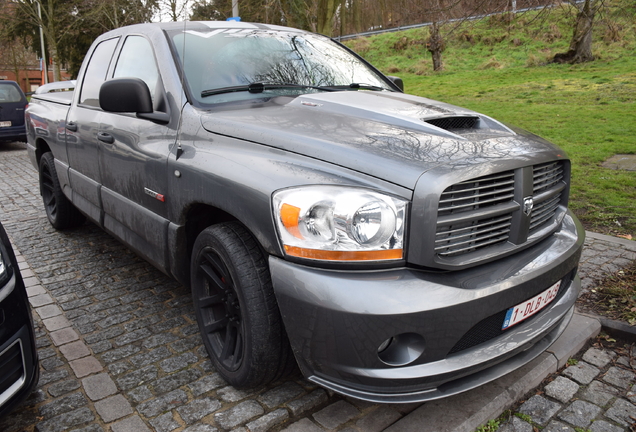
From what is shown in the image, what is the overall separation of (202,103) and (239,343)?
4.41 ft

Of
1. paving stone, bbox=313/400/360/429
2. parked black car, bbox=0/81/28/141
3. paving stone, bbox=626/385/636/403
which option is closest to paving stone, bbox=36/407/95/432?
paving stone, bbox=313/400/360/429

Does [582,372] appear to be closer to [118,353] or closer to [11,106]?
[118,353]

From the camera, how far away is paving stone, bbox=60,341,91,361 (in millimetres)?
3012

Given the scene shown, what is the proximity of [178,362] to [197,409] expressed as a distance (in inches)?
19.2

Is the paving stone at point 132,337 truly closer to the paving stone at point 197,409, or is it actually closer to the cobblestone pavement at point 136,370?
the cobblestone pavement at point 136,370

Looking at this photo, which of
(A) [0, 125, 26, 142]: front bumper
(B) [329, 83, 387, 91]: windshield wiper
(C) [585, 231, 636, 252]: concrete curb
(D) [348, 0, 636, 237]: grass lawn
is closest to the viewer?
(B) [329, 83, 387, 91]: windshield wiper

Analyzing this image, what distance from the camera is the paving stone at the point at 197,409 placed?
244 cm

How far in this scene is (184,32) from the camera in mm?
3281

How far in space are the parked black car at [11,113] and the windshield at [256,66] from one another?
1112 cm

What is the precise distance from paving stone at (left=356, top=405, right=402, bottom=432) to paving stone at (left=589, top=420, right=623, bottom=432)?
35.4 inches

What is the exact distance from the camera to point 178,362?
9.62 ft

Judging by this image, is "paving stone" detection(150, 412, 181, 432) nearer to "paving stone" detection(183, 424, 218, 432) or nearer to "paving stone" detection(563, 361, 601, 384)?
"paving stone" detection(183, 424, 218, 432)

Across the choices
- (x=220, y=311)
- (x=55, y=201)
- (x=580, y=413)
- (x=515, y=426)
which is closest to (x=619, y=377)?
(x=580, y=413)

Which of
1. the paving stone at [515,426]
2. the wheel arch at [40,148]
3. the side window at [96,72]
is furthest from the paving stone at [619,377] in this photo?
the wheel arch at [40,148]
